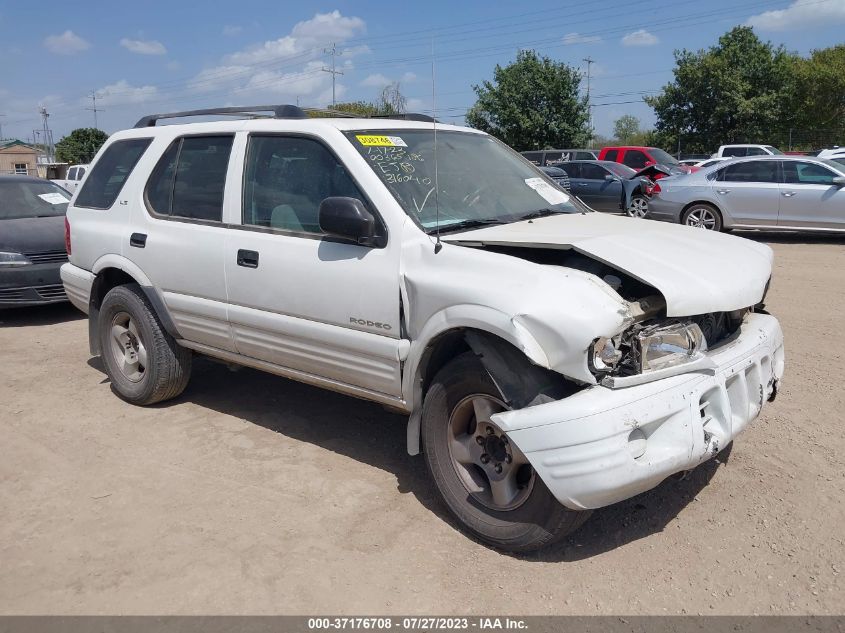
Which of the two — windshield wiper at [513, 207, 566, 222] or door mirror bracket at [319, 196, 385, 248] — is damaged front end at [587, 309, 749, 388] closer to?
windshield wiper at [513, 207, 566, 222]

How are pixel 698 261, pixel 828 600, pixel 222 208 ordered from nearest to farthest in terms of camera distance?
pixel 828 600 < pixel 698 261 < pixel 222 208

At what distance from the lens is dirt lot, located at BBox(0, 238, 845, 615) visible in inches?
118

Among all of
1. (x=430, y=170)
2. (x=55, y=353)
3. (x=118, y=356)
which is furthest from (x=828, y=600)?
(x=55, y=353)

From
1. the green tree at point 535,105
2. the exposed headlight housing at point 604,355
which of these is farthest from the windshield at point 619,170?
the green tree at point 535,105

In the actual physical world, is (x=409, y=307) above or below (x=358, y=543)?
above

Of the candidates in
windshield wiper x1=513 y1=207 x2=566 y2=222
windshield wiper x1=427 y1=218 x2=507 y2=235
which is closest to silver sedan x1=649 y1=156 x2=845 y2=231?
windshield wiper x1=513 y1=207 x2=566 y2=222

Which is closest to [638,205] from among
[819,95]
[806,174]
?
[806,174]

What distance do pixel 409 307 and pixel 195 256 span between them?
1697mm

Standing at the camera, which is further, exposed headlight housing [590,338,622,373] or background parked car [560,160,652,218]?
background parked car [560,160,652,218]

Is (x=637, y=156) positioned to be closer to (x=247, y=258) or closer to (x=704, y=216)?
(x=704, y=216)

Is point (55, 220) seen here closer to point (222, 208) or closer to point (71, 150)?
point (222, 208)

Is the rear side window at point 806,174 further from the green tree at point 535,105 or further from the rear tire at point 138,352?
the green tree at point 535,105

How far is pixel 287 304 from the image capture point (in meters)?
4.03

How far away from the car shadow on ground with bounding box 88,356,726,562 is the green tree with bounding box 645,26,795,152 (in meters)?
42.3
